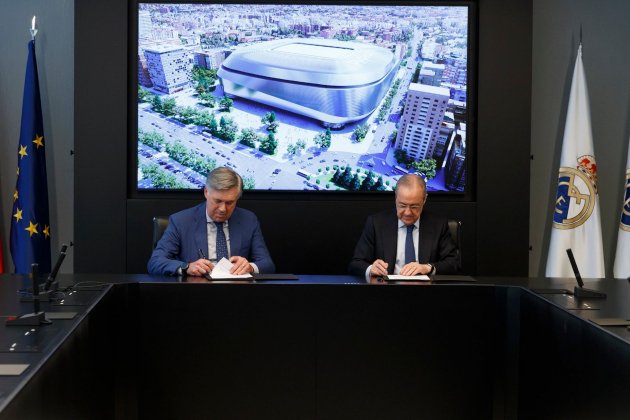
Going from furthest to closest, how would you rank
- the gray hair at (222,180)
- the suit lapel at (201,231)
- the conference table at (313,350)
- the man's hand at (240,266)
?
the suit lapel at (201,231) → the gray hair at (222,180) → the man's hand at (240,266) → the conference table at (313,350)

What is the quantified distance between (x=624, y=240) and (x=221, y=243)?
2596mm

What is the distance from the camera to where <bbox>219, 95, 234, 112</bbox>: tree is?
520 centimetres

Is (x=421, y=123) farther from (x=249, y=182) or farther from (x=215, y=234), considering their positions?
(x=215, y=234)

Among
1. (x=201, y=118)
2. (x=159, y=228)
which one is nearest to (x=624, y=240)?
(x=201, y=118)

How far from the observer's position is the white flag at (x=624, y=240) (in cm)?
521

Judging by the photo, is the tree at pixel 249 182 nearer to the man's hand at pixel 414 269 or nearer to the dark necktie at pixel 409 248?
the dark necktie at pixel 409 248

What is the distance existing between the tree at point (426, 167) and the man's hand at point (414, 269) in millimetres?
1298

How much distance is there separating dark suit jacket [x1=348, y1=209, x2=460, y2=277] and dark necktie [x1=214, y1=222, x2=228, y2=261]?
0.66 m

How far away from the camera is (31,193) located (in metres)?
5.20

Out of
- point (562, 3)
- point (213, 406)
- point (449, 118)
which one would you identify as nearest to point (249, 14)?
point (449, 118)

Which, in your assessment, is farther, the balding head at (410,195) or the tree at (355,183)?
the tree at (355,183)

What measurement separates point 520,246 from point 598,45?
62.0 inches

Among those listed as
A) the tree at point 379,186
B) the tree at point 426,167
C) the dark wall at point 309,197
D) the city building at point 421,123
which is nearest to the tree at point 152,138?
the dark wall at point 309,197

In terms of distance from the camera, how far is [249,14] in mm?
5176
